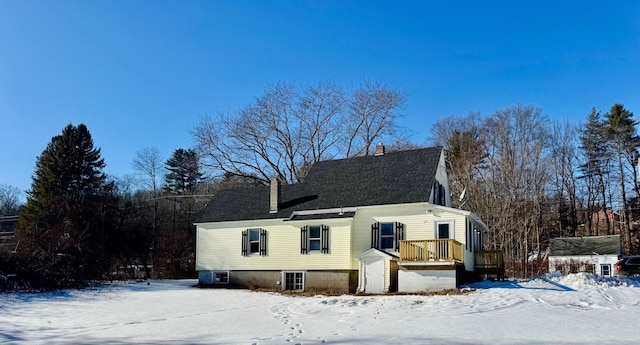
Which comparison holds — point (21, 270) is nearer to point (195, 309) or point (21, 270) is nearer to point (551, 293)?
point (195, 309)

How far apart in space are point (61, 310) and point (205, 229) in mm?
11780

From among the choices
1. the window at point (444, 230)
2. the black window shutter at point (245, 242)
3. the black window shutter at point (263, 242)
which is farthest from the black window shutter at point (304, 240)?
the window at point (444, 230)

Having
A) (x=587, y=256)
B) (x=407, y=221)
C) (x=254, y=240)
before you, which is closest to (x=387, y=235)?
(x=407, y=221)

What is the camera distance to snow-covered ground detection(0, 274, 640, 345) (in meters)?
11.1

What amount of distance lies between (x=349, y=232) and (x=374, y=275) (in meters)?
2.28

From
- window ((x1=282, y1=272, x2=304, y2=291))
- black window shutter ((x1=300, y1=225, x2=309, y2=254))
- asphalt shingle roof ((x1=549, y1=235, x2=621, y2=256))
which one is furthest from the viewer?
asphalt shingle roof ((x1=549, y1=235, x2=621, y2=256))

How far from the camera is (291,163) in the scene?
1654 inches

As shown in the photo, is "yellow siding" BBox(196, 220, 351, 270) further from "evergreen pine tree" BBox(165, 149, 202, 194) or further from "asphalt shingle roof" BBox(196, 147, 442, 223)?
"evergreen pine tree" BBox(165, 149, 202, 194)

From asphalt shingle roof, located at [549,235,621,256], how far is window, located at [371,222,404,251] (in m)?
19.9

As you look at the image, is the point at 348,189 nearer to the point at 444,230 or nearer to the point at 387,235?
the point at 387,235

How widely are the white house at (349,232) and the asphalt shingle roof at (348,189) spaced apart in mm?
55

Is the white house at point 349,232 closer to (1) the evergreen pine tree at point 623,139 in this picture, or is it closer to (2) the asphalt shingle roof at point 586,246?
(2) the asphalt shingle roof at point 586,246

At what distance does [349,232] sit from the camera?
2356 cm

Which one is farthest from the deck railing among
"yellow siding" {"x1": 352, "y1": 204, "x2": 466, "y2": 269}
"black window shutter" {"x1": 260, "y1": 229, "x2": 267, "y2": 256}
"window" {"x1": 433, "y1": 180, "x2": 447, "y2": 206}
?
"black window shutter" {"x1": 260, "y1": 229, "x2": 267, "y2": 256}
